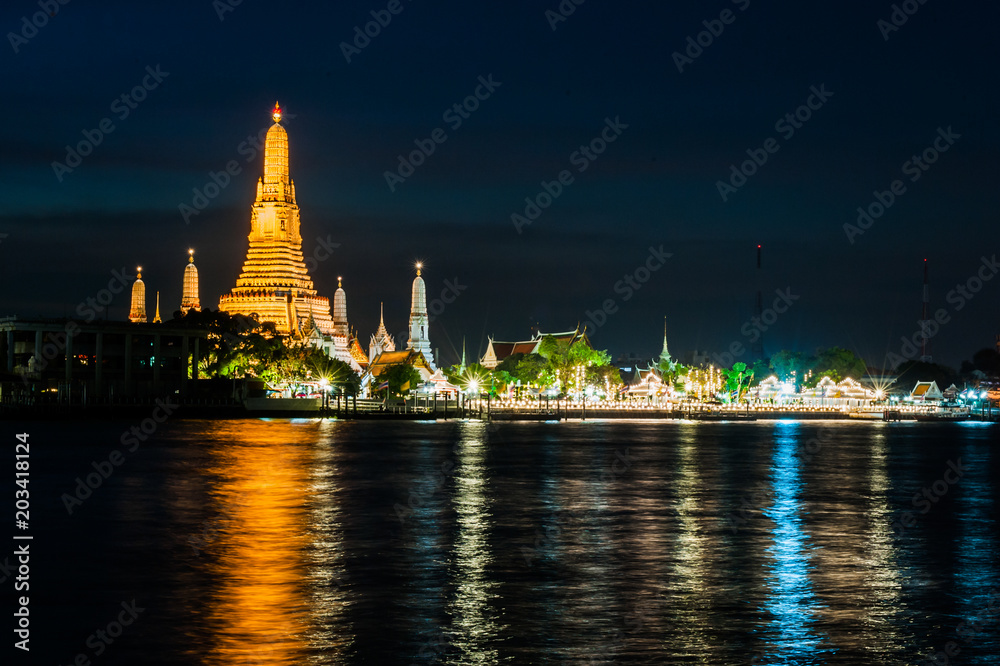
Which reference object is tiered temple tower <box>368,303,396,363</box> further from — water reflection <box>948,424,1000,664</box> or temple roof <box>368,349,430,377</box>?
water reflection <box>948,424,1000,664</box>

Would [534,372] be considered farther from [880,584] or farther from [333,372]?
[880,584]

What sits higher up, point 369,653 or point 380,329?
point 380,329

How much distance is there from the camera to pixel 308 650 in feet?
54.0

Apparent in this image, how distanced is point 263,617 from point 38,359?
85.5m

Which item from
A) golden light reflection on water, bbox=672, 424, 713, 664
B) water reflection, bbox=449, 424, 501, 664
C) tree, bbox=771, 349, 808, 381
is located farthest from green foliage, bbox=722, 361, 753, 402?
water reflection, bbox=449, 424, 501, 664

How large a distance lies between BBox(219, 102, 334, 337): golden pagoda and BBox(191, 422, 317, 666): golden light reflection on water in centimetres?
9300

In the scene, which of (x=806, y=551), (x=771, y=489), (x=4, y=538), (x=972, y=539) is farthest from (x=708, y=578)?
(x=771, y=489)

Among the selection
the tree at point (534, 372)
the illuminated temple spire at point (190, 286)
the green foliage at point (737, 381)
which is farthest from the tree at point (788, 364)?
the illuminated temple spire at point (190, 286)

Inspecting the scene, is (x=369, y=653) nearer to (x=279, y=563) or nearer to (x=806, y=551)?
(x=279, y=563)

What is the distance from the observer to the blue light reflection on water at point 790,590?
1675 centimetres

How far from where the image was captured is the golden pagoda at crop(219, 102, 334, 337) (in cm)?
14025

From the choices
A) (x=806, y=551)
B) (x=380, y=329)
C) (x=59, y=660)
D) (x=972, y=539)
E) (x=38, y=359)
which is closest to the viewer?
(x=59, y=660)

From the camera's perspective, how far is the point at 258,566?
2355 cm

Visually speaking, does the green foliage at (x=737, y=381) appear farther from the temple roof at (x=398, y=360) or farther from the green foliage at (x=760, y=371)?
the temple roof at (x=398, y=360)
